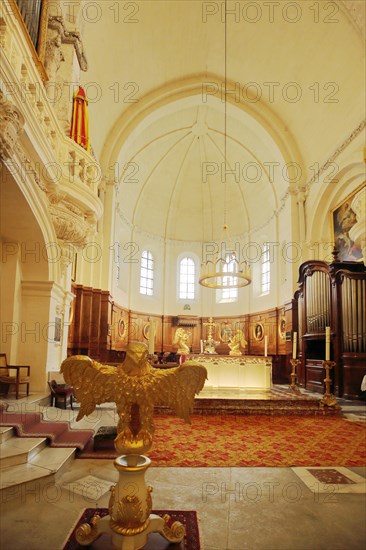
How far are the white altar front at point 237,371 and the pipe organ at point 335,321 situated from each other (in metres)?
2.25

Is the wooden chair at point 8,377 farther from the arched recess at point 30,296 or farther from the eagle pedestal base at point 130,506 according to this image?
the eagle pedestal base at point 130,506

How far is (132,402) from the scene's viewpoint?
2.22m

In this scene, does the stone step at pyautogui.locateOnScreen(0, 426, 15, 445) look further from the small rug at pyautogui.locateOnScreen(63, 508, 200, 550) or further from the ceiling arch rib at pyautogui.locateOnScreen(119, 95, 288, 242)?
the ceiling arch rib at pyautogui.locateOnScreen(119, 95, 288, 242)

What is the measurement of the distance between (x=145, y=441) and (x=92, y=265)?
39.0ft

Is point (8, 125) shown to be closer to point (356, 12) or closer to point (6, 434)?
point (6, 434)

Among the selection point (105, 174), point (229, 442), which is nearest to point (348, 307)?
point (229, 442)

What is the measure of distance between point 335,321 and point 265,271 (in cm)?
667

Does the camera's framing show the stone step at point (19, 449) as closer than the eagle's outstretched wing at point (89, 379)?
No

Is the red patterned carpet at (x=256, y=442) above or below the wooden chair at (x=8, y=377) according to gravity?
below

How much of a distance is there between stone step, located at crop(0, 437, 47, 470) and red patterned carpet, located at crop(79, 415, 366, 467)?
23.3 inches

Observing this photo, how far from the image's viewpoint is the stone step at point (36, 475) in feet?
12.0

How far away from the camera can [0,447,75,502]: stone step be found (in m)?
3.65

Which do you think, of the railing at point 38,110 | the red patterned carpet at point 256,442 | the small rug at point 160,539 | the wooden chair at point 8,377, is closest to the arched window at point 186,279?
the red patterned carpet at point 256,442

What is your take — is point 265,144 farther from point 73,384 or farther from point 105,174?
point 73,384
